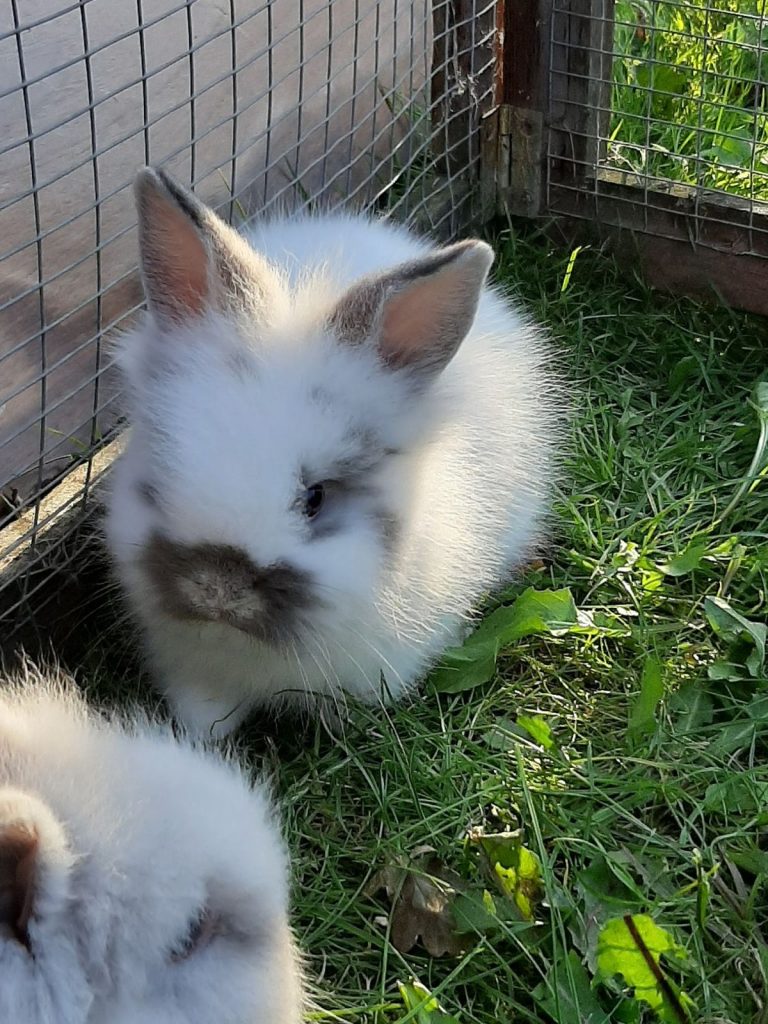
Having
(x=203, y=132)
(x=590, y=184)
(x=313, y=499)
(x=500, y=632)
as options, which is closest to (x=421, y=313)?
(x=313, y=499)

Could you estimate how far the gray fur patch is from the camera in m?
1.86

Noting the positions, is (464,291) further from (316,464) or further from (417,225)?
(417,225)

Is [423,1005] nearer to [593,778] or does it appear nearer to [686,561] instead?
[593,778]

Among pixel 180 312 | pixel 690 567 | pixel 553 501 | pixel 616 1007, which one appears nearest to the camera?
pixel 616 1007

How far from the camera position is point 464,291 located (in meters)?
2.05

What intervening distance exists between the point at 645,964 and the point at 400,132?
7.81 feet

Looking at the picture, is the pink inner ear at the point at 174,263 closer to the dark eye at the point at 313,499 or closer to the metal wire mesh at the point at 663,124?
the dark eye at the point at 313,499

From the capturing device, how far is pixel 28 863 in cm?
130

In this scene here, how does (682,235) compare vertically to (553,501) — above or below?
above

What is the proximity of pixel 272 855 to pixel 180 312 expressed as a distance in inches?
37.9

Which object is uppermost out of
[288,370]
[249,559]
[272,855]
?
[288,370]

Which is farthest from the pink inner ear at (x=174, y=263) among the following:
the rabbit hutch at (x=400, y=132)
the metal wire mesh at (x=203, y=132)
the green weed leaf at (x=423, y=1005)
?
the green weed leaf at (x=423, y=1005)

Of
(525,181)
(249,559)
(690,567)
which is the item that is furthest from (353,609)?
(525,181)

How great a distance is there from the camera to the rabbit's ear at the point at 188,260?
2.04 metres
